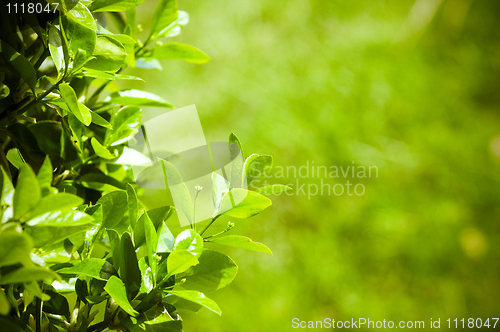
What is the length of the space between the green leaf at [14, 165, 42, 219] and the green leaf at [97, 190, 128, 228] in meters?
0.09

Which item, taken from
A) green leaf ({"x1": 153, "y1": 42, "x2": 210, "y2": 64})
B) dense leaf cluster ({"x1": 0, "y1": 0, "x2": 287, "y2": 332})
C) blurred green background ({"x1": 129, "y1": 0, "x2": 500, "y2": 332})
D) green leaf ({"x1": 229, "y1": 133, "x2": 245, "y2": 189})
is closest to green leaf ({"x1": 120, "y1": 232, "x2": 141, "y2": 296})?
dense leaf cluster ({"x1": 0, "y1": 0, "x2": 287, "y2": 332})

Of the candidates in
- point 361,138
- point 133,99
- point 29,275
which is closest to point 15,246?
point 29,275

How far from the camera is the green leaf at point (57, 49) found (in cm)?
29

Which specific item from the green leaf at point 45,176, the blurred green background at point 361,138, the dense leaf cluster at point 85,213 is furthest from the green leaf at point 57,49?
the blurred green background at point 361,138

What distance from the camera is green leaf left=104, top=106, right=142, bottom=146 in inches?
14.5

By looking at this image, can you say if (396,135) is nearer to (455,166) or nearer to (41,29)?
(455,166)

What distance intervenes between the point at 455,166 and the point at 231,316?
1097 mm

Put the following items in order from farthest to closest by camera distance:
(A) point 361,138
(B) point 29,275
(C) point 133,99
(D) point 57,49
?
1. (A) point 361,138
2. (C) point 133,99
3. (D) point 57,49
4. (B) point 29,275

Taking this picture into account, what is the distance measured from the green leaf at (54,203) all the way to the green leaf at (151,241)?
7 centimetres

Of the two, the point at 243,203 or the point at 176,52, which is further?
the point at 176,52

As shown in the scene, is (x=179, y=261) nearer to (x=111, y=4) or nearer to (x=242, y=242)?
(x=242, y=242)

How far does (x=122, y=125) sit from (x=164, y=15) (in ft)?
0.52

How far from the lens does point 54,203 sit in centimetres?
21

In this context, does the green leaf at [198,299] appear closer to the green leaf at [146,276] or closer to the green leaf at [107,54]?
the green leaf at [146,276]
